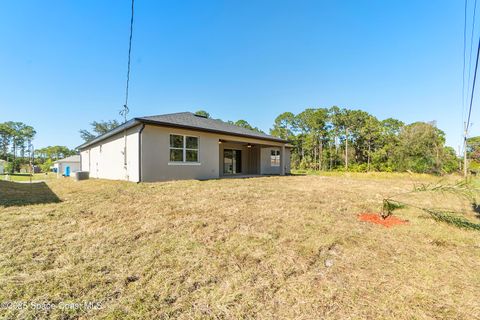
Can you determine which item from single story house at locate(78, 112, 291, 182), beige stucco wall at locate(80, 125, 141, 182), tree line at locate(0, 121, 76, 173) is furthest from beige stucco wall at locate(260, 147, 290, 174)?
tree line at locate(0, 121, 76, 173)

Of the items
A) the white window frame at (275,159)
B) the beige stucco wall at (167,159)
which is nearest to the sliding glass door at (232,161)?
the white window frame at (275,159)

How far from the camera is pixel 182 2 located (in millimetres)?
8133

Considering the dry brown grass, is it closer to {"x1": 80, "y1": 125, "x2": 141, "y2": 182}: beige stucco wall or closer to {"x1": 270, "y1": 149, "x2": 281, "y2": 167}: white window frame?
{"x1": 80, "y1": 125, "x2": 141, "y2": 182}: beige stucco wall

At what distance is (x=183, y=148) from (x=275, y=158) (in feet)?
29.9

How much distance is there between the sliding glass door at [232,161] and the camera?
15.7 m

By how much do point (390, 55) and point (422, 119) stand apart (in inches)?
1020

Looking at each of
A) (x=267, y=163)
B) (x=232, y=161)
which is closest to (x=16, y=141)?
(x=232, y=161)

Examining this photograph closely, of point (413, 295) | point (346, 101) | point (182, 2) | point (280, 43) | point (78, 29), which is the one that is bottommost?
point (413, 295)

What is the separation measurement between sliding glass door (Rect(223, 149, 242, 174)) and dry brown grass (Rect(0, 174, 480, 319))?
1056cm

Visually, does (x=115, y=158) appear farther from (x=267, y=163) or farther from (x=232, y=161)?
(x=267, y=163)

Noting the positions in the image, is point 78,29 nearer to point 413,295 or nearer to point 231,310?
point 231,310

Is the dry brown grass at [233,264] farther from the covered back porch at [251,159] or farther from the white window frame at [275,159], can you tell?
the white window frame at [275,159]

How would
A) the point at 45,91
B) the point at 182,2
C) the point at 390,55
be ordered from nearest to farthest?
1. the point at 182,2
2. the point at 390,55
3. the point at 45,91

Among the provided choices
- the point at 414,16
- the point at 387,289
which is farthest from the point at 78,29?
the point at 414,16
